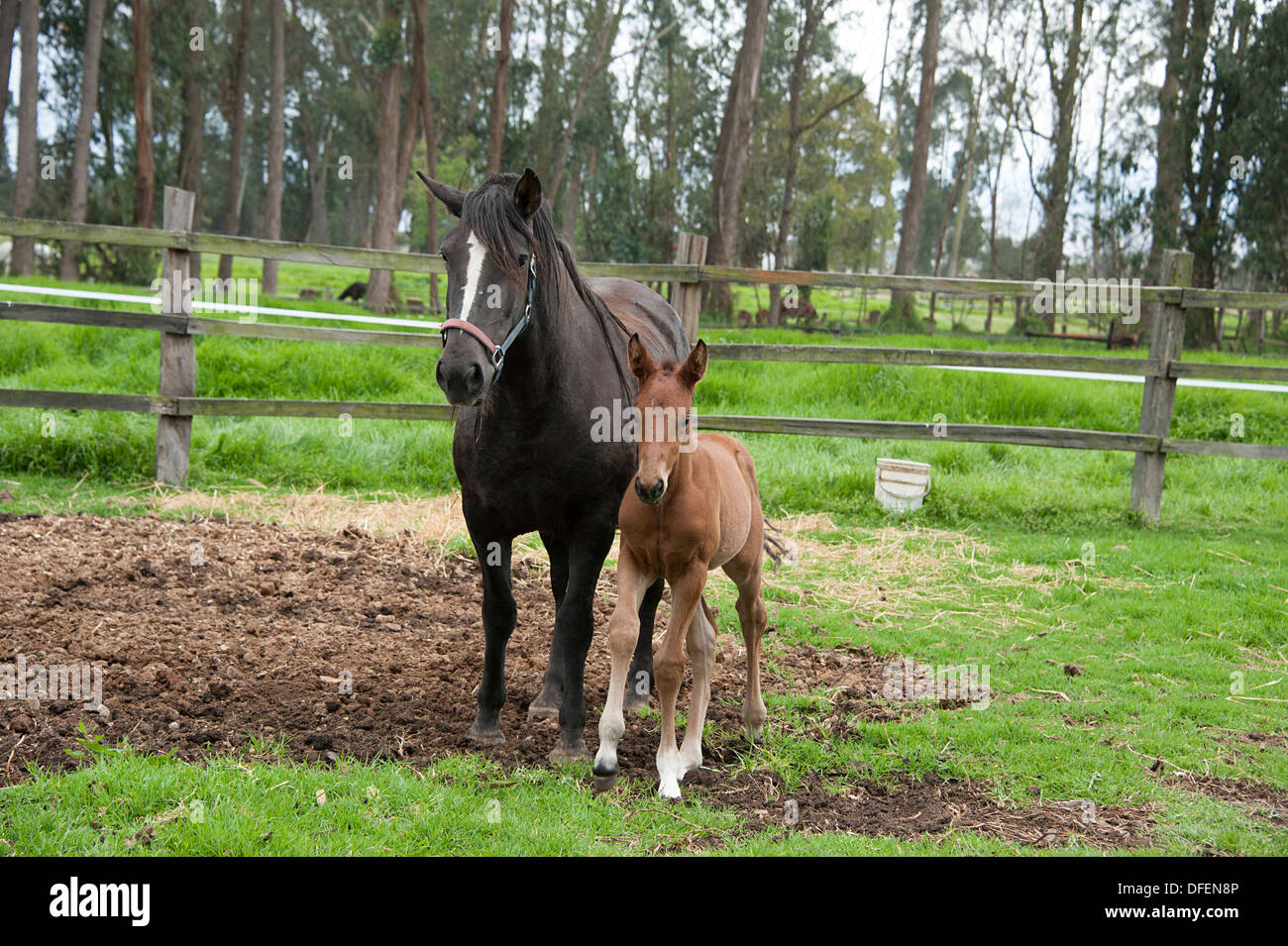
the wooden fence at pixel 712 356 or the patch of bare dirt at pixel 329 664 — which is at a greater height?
the wooden fence at pixel 712 356

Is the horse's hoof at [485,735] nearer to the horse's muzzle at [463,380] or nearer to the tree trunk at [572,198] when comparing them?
the horse's muzzle at [463,380]

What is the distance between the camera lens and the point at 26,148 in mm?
22844

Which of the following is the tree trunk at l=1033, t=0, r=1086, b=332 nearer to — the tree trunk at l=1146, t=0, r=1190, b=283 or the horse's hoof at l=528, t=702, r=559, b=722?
the tree trunk at l=1146, t=0, r=1190, b=283

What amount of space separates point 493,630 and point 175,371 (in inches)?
216

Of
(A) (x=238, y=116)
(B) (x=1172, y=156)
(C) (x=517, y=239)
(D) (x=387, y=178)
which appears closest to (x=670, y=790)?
(C) (x=517, y=239)

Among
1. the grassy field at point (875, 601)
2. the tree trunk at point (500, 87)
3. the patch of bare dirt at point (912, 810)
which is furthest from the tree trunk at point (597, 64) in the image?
the patch of bare dirt at point (912, 810)

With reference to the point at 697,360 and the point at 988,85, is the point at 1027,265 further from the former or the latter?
the point at 697,360

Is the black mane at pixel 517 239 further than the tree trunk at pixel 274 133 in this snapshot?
No

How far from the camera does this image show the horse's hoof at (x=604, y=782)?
379cm

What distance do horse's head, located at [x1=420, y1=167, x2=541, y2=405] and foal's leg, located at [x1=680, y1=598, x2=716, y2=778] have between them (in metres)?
1.45

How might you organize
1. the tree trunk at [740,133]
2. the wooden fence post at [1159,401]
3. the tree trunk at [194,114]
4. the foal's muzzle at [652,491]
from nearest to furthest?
1. the foal's muzzle at [652,491]
2. the wooden fence post at [1159,401]
3. the tree trunk at [740,133]
4. the tree trunk at [194,114]

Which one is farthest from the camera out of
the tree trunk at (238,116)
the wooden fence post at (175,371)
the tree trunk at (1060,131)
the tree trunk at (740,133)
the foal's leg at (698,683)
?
the tree trunk at (1060,131)

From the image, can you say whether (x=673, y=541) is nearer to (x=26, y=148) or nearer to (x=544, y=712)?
(x=544, y=712)

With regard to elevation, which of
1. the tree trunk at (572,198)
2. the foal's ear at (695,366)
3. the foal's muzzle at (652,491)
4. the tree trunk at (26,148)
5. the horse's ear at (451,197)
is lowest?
the foal's muzzle at (652,491)
